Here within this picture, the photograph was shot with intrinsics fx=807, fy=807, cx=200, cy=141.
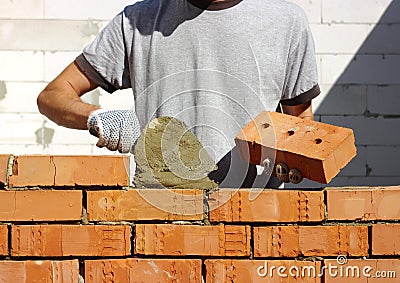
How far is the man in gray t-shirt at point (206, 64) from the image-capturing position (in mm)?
2740

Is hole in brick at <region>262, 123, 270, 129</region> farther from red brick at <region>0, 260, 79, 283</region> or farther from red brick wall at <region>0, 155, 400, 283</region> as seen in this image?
red brick at <region>0, 260, 79, 283</region>

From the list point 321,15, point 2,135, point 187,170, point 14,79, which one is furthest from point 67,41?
point 187,170

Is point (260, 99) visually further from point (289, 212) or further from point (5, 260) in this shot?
point (5, 260)

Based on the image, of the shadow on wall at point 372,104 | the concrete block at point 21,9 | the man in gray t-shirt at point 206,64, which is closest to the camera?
the man in gray t-shirt at point 206,64

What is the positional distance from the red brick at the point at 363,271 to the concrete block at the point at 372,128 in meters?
4.08

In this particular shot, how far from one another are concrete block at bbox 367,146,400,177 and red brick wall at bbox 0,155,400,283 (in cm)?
420

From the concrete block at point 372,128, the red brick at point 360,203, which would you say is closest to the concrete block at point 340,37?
the concrete block at point 372,128

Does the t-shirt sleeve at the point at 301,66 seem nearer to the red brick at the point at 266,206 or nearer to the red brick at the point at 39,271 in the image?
the red brick at the point at 266,206

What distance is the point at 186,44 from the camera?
2.77 meters

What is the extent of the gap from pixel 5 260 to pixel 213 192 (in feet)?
1.87

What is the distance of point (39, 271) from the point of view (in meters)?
2.09

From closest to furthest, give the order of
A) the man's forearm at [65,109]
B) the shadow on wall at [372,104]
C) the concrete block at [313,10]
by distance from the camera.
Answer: the man's forearm at [65,109] → the concrete block at [313,10] → the shadow on wall at [372,104]

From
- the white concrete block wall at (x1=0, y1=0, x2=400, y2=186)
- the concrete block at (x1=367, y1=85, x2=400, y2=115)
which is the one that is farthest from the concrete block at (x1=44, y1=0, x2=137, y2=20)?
the concrete block at (x1=367, y1=85, x2=400, y2=115)

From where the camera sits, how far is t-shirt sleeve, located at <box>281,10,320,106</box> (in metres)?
2.78
